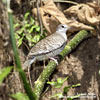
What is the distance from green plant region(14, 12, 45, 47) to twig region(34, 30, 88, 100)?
2.05 ft

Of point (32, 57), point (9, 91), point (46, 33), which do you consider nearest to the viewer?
point (9, 91)

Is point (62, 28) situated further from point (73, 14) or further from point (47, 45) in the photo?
point (47, 45)

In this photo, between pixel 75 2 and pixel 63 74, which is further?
pixel 75 2

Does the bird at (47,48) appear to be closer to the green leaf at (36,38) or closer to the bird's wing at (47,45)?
the bird's wing at (47,45)

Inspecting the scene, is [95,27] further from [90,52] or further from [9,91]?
[9,91]

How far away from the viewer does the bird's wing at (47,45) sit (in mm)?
3820

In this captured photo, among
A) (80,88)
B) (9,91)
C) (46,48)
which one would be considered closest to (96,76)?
(80,88)

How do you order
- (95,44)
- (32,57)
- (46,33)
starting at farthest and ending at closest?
1. (46,33)
2. (95,44)
3. (32,57)

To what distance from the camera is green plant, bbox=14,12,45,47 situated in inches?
154

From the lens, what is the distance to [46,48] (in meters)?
3.99

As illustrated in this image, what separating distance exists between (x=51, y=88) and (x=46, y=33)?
1.00 metres

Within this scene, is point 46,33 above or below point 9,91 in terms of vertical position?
below

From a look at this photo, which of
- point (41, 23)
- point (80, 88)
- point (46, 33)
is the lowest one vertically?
point (80, 88)

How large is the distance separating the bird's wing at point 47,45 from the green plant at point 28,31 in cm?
16
